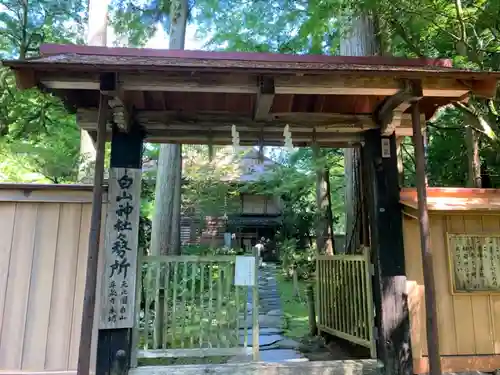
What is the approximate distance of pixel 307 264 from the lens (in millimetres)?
15023

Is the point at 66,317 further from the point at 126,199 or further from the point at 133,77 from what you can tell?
the point at 133,77

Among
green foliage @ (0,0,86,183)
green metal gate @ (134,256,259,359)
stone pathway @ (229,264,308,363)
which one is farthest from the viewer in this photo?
green foliage @ (0,0,86,183)

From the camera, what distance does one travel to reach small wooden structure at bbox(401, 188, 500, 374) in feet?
15.4

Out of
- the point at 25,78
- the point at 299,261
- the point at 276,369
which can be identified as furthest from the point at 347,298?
the point at 299,261

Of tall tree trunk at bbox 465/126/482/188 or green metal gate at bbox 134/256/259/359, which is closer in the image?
green metal gate at bbox 134/256/259/359

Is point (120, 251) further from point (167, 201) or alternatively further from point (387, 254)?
point (167, 201)

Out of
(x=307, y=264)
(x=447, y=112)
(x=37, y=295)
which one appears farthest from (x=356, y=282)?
(x=307, y=264)

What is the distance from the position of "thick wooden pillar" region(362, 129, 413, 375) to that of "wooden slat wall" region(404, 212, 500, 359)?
0.18m

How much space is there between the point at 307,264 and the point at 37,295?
11776 millimetres

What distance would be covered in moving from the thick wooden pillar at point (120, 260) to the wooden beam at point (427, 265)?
3.12 meters

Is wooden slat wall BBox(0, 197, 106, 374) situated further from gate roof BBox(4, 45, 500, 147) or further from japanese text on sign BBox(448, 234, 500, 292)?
japanese text on sign BBox(448, 234, 500, 292)

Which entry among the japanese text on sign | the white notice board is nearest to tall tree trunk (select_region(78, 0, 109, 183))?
the white notice board

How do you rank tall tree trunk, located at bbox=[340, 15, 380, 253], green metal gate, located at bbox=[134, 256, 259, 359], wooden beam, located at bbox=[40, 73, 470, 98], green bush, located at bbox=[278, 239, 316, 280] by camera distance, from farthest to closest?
green bush, located at bbox=[278, 239, 316, 280] < tall tree trunk, located at bbox=[340, 15, 380, 253] < green metal gate, located at bbox=[134, 256, 259, 359] < wooden beam, located at bbox=[40, 73, 470, 98]

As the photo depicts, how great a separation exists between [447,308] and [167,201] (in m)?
5.34
